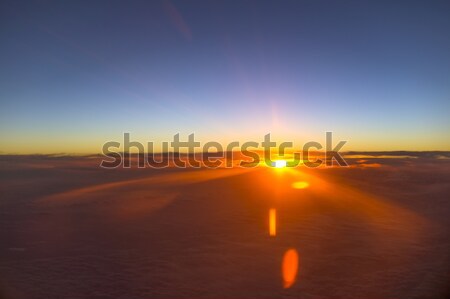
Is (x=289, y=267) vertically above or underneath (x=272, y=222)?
underneath

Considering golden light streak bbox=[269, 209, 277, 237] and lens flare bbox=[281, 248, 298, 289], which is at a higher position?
golden light streak bbox=[269, 209, 277, 237]

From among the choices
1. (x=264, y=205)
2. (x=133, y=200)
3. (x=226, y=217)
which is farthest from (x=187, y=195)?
(x=226, y=217)

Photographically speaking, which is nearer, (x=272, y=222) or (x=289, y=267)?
(x=289, y=267)

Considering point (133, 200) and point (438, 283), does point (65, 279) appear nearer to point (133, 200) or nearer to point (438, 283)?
point (438, 283)

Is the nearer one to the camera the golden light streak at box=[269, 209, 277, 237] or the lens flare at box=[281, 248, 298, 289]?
the lens flare at box=[281, 248, 298, 289]
